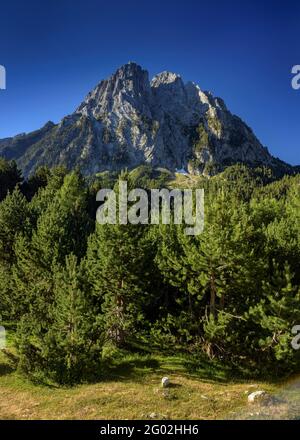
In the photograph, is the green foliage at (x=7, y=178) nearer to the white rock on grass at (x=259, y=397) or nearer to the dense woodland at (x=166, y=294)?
the dense woodland at (x=166, y=294)

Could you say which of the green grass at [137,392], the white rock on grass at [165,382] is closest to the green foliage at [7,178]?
the green grass at [137,392]

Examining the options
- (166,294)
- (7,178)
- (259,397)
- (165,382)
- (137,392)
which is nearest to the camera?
(259,397)

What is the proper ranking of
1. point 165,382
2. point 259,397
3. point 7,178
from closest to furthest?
point 259,397, point 165,382, point 7,178

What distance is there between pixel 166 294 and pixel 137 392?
9.87 meters

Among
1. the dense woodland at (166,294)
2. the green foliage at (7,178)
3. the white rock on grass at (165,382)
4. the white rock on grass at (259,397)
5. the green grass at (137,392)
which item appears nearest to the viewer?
the green grass at (137,392)

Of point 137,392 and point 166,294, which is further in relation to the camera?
point 166,294

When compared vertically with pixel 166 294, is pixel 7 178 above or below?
above

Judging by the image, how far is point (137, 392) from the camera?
26.3m

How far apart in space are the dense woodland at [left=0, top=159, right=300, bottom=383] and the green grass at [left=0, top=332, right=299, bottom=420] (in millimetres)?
1413

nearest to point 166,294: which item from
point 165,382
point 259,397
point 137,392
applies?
point 165,382

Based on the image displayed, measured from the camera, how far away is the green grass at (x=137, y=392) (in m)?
23.0

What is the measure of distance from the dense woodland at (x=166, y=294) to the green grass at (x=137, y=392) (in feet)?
4.64

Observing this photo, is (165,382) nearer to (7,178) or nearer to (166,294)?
(166,294)

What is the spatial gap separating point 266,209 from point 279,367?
22117mm
